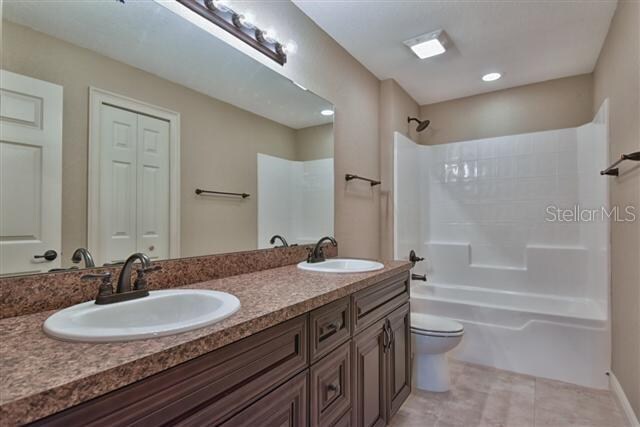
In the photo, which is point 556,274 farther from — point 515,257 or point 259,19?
point 259,19

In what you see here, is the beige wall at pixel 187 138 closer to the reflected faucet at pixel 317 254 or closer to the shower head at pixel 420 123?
the reflected faucet at pixel 317 254

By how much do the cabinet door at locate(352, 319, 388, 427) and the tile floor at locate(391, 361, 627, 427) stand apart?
412 mm

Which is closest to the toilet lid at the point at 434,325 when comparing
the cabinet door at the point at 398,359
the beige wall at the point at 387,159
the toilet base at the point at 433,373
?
the toilet base at the point at 433,373

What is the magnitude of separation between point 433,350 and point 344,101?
1.85m

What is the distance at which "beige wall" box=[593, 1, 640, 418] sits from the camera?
1703 millimetres

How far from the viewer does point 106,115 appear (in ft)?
3.68

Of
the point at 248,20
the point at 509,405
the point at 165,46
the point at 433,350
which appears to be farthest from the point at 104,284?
the point at 509,405

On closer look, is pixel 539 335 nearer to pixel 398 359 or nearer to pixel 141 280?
pixel 398 359

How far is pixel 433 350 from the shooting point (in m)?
2.24

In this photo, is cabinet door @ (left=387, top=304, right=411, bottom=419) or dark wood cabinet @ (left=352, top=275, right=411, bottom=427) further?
cabinet door @ (left=387, top=304, right=411, bottom=419)

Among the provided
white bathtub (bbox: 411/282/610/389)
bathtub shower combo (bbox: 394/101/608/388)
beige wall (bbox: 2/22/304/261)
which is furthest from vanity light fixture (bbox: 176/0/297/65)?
white bathtub (bbox: 411/282/610/389)

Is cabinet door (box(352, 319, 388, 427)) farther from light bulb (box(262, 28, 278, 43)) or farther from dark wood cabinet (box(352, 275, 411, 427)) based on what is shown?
light bulb (box(262, 28, 278, 43))

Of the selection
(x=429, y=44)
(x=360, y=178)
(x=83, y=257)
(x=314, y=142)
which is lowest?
(x=83, y=257)

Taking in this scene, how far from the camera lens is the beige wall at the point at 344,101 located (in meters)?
1.91
